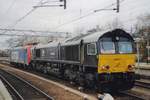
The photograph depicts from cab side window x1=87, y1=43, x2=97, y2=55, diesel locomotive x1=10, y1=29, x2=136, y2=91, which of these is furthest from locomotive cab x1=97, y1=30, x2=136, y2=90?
cab side window x1=87, y1=43, x2=97, y2=55

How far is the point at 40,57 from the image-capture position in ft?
105

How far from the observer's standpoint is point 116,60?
15891 mm

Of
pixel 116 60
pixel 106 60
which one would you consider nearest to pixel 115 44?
pixel 116 60

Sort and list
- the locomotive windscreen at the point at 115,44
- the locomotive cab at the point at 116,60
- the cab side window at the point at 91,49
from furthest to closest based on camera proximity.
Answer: the cab side window at the point at 91,49, the locomotive windscreen at the point at 115,44, the locomotive cab at the point at 116,60

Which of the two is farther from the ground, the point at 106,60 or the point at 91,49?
the point at 91,49

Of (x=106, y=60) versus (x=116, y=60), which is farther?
(x=116, y=60)

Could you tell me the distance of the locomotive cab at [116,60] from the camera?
617 inches

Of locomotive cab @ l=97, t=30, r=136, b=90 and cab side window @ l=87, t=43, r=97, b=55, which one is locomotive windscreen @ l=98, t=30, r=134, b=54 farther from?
cab side window @ l=87, t=43, r=97, b=55

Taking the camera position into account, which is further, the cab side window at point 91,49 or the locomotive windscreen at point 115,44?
the cab side window at point 91,49

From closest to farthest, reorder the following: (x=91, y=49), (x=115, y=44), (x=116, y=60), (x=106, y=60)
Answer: (x=106, y=60)
(x=116, y=60)
(x=115, y=44)
(x=91, y=49)

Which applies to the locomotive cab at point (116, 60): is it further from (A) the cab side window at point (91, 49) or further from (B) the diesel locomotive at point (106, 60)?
(A) the cab side window at point (91, 49)

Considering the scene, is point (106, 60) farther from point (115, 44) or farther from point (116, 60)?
point (115, 44)

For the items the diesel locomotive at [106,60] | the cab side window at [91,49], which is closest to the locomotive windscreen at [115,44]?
the diesel locomotive at [106,60]

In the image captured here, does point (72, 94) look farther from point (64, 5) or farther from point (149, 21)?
point (149, 21)
